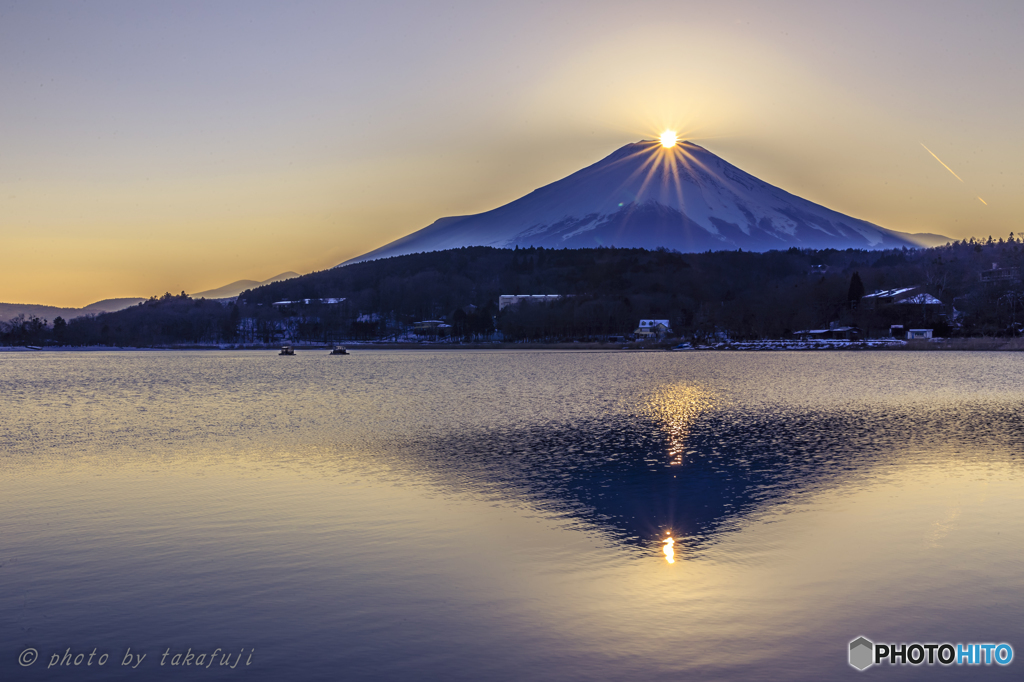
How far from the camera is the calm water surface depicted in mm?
7605

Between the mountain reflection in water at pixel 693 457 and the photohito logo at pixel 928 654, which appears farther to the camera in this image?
the mountain reflection in water at pixel 693 457

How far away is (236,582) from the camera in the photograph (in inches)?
378

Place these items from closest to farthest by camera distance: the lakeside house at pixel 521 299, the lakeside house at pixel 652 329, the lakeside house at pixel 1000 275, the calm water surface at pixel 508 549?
the calm water surface at pixel 508 549 → the lakeside house at pixel 1000 275 → the lakeside house at pixel 652 329 → the lakeside house at pixel 521 299

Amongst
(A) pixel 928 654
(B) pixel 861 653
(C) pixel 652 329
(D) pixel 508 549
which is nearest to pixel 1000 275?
(C) pixel 652 329

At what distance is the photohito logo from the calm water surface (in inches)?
5.5

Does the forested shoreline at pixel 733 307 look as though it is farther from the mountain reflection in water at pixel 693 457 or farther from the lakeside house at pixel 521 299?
the mountain reflection in water at pixel 693 457

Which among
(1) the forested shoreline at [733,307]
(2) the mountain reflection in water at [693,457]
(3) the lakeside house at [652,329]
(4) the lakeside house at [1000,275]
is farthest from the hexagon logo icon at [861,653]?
(3) the lakeside house at [652,329]

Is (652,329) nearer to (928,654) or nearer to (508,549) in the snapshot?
(508,549)


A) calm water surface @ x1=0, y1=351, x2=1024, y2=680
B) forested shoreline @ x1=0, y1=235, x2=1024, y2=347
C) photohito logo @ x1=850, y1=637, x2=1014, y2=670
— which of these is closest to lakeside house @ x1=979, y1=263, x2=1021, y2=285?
forested shoreline @ x1=0, y1=235, x2=1024, y2=347

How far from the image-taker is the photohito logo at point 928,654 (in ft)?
24.0

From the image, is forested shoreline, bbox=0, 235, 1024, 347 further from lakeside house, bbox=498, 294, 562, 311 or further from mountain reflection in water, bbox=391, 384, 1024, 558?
mountain reflection in water, bbox=391, 384, 1024, 558

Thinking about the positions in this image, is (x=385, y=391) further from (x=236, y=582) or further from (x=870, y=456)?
(x=236, y=582)

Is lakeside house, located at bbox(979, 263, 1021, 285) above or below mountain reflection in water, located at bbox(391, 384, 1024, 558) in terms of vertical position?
above

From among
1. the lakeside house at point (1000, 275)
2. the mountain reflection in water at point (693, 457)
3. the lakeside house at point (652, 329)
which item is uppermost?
the lakeside house at point (1000, 275)
